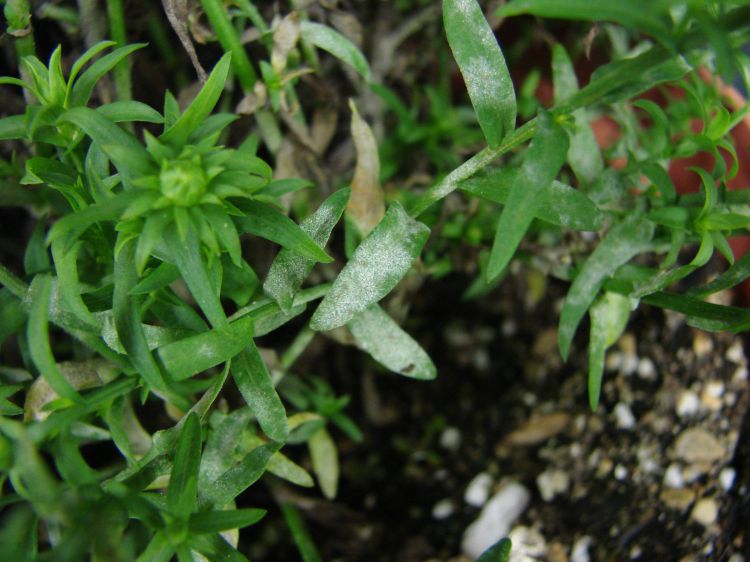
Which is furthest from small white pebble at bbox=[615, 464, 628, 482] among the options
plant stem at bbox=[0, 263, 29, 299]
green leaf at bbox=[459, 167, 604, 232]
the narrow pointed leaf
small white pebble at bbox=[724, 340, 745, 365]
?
plant stem at bbox=[0, 263, 29, 299]

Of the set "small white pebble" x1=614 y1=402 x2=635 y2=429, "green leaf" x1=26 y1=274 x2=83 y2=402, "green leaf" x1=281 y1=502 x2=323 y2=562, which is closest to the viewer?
"green leaf" x1=26 y1=274 x2=83 y2=402

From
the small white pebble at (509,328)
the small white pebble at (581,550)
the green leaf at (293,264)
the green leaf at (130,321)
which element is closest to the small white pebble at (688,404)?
the small white pebble at (581,550)

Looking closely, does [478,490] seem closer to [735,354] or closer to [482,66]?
[735,354]

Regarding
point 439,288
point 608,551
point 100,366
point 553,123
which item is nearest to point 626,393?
point 608,551

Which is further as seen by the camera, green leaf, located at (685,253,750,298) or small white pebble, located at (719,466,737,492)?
small white pebble, located at (719,466,737,492)

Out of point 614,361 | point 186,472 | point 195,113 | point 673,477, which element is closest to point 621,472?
point 673,477

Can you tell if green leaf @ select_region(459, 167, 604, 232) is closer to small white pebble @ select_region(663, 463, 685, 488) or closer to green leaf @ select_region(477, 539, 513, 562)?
green leaf @ select_region(477, 539, 513, 562)

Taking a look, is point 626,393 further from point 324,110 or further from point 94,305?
point 94,305
